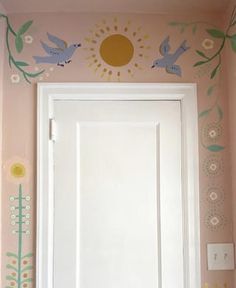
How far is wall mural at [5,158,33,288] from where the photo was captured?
171 centimetres

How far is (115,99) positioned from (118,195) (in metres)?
0.44

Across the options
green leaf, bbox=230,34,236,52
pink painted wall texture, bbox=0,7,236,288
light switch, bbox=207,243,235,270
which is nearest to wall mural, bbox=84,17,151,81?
pink painted wall texture, bbox=0,7,236,288

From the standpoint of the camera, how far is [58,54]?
1783 mm

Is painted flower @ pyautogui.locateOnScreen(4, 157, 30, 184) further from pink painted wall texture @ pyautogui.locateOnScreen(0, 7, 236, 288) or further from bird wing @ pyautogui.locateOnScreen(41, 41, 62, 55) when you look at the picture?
bird wing @ pyautogui.locateOnScreen(41, 41, 62, 55)

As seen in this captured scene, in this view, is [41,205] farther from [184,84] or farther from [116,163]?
[184,84]

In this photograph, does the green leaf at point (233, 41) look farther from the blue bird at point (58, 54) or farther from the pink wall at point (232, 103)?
the blue bird at point (58, 54)

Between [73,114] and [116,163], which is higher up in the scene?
[73,114]

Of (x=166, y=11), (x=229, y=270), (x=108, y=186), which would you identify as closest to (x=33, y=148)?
(x=108, y=186)

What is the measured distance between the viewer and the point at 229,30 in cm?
176

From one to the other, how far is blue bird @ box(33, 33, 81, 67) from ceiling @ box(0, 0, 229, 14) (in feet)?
0.50

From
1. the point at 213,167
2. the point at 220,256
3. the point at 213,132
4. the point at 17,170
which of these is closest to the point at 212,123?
the point at 213,132

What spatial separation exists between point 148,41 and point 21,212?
37.4 inches

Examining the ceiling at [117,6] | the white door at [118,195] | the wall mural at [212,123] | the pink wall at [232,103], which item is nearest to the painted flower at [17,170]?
the white door at [118,195]

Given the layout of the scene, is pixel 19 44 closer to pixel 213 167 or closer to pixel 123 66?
pixel 123 66
